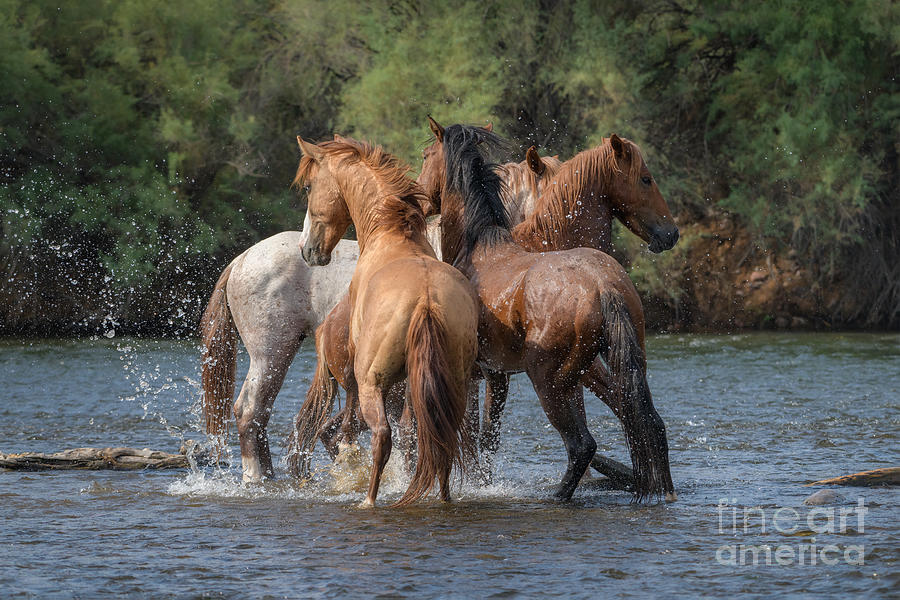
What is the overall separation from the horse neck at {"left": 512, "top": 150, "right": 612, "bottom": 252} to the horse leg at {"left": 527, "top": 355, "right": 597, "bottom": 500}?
3.79 feet

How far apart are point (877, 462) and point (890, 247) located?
51.4 ft

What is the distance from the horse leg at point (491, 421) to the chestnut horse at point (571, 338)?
44 cm

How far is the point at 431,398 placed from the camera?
5359 mm

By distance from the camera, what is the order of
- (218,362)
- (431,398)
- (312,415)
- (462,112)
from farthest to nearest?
(462,112) < (218,362) < (312,415) < (431,398)

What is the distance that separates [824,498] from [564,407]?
1.39m

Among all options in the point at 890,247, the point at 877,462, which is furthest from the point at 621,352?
the point at 890,247

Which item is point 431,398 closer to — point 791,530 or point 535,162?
point 791,530

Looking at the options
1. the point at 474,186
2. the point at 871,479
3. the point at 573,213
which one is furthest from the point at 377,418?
the point at 871,479

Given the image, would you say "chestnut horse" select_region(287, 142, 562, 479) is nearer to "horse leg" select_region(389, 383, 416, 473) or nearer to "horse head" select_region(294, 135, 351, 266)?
"horse leg" select_region(389, 383, 416, 473)

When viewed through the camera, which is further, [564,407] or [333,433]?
[333,433]

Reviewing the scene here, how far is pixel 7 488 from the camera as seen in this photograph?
652 cm

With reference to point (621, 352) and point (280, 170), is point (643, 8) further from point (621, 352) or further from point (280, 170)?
point (621, 352)

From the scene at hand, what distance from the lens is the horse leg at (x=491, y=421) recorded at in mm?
6582

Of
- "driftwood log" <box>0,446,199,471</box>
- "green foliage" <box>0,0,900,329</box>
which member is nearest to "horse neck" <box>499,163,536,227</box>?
"driftwood log" <box>0,446,199,471</box>
